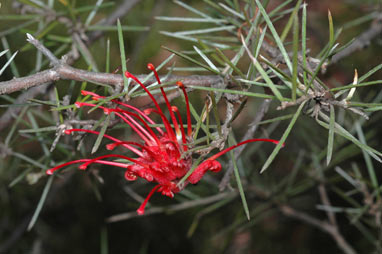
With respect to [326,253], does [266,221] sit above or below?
below

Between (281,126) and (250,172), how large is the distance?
50cm

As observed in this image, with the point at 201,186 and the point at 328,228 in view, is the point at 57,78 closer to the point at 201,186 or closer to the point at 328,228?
the point at 201,186

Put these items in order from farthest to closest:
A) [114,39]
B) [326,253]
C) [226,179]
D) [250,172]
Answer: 1. [114,39]
2. [326,253]
3. [250,172]
4. [226,179]

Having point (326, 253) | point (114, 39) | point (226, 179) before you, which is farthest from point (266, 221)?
point (226, 179)

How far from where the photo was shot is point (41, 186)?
57.4 inches

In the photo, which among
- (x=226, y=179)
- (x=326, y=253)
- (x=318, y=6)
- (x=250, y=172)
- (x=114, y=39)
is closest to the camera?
(x=226, y=179)

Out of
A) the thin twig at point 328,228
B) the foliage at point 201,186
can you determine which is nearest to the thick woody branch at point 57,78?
the foliage at point 201,186

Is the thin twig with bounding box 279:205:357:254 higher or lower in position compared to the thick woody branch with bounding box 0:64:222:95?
lower

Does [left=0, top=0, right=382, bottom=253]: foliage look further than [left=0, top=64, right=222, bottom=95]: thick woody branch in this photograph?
Yes

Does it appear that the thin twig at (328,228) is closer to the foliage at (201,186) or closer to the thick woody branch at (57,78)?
the foliage at (201,186)

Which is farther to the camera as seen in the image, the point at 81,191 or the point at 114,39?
the point at 114,39

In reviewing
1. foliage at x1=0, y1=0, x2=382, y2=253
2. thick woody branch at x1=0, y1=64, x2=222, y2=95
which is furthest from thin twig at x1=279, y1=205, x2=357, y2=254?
thick woody branch at x1=0, y1=64, x2=222, y2=95

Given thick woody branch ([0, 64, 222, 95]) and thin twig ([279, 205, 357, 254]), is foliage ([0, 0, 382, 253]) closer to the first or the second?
thin twig ([279, 205, 357, 254])

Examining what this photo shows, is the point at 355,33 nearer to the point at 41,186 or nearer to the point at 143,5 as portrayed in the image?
the point at 143,5
